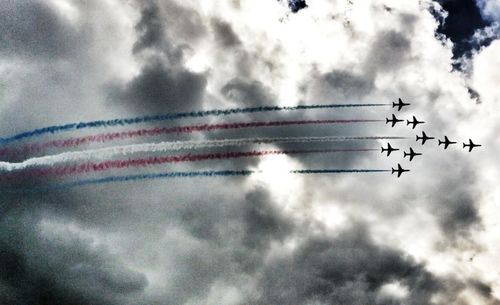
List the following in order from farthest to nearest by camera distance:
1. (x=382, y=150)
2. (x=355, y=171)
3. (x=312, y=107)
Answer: (x=382, y=150)
(x=355, y=171)
(x=312, y=107)

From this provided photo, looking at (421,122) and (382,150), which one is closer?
(382,150)

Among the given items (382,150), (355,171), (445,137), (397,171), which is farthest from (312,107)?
(445,137)

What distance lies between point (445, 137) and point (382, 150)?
89.5 ft

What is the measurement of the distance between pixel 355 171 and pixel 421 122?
47.4 m

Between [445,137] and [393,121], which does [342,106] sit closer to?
[393,121]

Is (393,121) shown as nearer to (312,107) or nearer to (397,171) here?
(397,171)

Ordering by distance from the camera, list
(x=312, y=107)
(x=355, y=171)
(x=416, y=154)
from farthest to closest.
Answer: (x=416, y=154), (x=355, y=171), (x=312, y=107)

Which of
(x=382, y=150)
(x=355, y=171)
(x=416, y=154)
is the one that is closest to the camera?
(x=355, y=171)

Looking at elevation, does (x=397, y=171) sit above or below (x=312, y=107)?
above

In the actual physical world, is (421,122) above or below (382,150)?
above

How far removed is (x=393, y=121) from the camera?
137 m

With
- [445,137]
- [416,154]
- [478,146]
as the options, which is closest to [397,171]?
[416,154]

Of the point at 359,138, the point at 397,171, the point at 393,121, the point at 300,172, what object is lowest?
the point at 300,172

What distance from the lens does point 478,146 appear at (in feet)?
493
